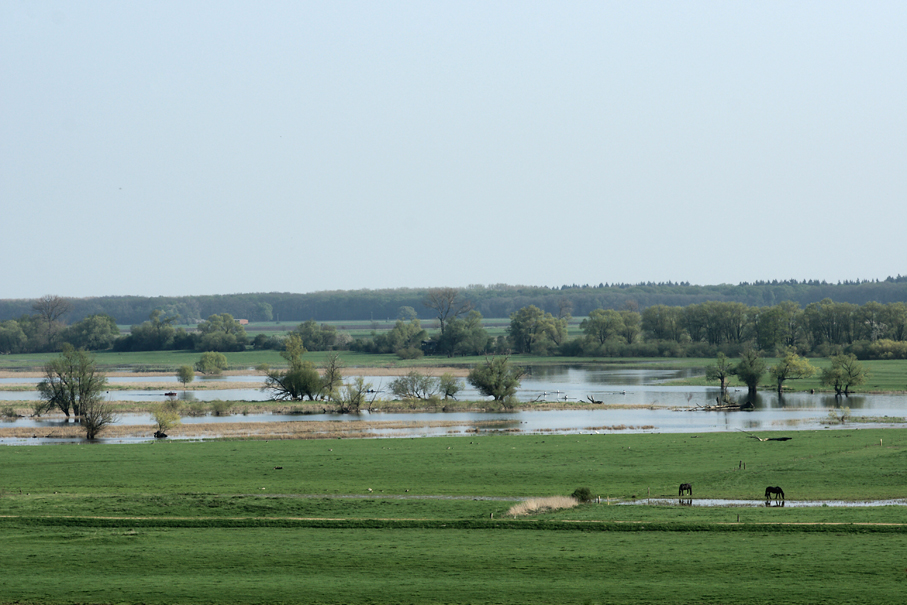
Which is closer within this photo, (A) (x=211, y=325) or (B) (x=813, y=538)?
(B) (x=813, y=538)

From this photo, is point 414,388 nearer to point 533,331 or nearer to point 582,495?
point 582,495

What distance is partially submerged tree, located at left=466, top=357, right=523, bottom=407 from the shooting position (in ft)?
246

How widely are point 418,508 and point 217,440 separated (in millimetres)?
26081

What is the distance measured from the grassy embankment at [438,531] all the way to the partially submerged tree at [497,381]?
105ft

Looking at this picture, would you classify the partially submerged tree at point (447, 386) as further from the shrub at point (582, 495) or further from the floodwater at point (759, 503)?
the floodwater at point (759, 503)

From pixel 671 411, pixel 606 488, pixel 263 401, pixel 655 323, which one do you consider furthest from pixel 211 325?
pixel 606 488

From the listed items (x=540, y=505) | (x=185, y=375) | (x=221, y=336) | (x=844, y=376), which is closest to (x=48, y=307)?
(x=221, y=336)

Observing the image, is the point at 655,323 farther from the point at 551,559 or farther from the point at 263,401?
the point at 551,559

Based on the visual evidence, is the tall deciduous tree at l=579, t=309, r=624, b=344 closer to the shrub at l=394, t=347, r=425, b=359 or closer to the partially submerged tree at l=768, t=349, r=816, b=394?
the shrub at l=394, t=347, r=425, b=359

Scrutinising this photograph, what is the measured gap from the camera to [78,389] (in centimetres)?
6550

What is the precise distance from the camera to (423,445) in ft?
154

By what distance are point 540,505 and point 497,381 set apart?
152 feet

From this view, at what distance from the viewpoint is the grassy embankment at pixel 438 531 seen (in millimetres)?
19203

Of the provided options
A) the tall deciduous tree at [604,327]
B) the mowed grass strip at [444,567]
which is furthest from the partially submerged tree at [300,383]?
the tall deciduous tree at [604,327]
